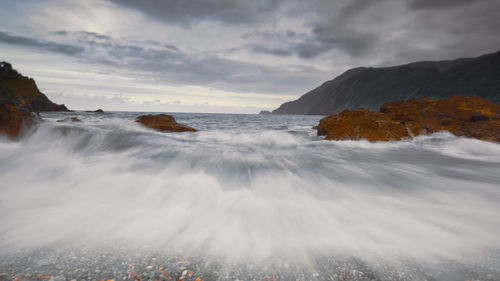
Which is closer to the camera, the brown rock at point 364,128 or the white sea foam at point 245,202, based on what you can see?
the white sea foam at point 245,202

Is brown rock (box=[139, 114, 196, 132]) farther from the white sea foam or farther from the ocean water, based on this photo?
the ocean water

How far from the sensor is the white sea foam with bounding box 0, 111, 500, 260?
2.16 meters

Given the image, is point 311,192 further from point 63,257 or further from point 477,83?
point 477,83

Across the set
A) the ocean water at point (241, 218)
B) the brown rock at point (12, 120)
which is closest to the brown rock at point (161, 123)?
the brown rock at point (12, 120)

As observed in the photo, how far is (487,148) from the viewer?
768 cm

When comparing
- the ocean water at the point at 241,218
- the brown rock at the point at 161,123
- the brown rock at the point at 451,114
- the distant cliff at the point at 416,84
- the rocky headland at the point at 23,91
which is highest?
the distant cliff at the point at 416,84

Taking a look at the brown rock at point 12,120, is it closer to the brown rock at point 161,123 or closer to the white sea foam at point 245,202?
the white sea foam at point 245,202

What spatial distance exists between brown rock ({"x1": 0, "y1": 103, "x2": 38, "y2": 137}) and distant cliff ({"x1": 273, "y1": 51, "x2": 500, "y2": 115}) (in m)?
109

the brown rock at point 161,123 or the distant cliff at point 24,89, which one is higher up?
the distant cliff at point 24,89

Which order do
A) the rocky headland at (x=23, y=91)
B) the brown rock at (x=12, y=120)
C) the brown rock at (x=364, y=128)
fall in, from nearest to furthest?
the brown rock at (x=12, y=120) < the brown rock at (x=364, y=128) < the rocky headland at (x=23, y=91)

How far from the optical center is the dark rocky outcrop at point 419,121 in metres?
9.01

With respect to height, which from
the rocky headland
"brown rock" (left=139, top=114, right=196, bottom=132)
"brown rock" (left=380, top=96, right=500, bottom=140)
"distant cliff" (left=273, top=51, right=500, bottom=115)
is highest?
"distant cliff" (left=273, top=51, right=500, bottom=115)

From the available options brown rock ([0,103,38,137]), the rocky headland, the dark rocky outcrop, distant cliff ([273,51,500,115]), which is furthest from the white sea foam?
distant cliff ([273,51,500,115])

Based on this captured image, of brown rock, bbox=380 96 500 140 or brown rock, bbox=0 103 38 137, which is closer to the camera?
brown rock, bbox=0 103 38 137
